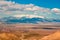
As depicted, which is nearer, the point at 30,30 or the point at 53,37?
the point at 30,30

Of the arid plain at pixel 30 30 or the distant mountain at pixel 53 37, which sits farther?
the distant mountain at pixel 53 37

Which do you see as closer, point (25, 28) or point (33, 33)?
point (25, 28)

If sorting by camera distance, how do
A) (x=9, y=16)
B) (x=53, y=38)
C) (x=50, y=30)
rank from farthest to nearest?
(x=53, y=38) → (x=9, y=16) → (x=50, y=30)

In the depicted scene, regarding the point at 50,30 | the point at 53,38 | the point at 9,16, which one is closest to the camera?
the point at 50,30

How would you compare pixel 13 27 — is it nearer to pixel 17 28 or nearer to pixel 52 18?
pixel 17 28

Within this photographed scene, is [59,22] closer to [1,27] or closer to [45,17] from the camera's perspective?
[45,17]

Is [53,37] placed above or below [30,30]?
below

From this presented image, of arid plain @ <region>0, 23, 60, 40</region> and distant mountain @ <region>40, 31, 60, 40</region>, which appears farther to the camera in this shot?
distant mountain @ <region>40, 31, 60, 40</region>

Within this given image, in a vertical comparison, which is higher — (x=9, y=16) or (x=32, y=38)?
(x=9, y=16)

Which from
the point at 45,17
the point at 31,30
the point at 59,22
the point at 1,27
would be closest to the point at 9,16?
the point at 1,27
